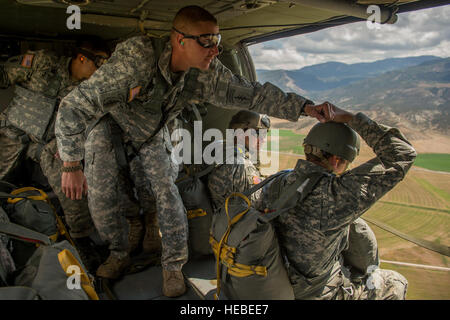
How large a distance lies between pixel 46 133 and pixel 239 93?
152 centimetres

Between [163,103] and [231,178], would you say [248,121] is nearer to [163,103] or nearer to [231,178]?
[231,178]

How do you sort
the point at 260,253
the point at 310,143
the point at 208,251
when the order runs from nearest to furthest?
the point at 260,253 < the point at 310,143 < the point at 208,251

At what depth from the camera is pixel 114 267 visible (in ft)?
6.40

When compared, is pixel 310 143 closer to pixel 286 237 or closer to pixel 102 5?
pixel 286 237

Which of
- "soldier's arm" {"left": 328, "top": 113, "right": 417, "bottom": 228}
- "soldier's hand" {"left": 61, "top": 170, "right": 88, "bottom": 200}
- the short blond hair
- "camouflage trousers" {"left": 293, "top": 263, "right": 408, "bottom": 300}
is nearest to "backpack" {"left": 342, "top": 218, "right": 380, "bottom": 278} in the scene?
"camouflage trousers" {"left": 293, "top": 263, "right": 408, "bottom": 300}

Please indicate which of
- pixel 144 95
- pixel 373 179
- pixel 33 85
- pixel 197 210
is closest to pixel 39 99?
pixel 33 85

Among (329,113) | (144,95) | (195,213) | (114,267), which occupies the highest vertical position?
(144,95)

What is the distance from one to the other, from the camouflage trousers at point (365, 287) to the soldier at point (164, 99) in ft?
2.47

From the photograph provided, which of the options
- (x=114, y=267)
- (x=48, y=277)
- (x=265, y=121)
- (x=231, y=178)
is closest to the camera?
(x=48, y=277)

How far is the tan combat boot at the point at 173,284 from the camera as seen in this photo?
1.82m

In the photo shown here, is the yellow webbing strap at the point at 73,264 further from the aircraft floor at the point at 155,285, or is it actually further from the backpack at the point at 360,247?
the backpack at the point at 360,247

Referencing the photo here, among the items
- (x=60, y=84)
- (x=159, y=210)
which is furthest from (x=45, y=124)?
(x=159, y=210)

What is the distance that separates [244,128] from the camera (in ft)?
8.16

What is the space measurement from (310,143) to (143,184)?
1.00 metres
